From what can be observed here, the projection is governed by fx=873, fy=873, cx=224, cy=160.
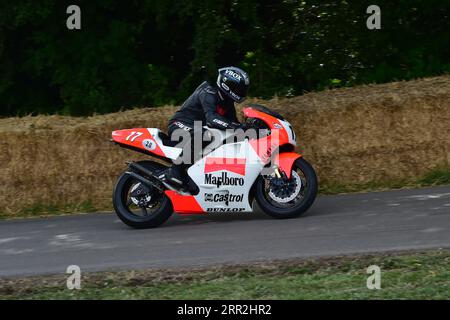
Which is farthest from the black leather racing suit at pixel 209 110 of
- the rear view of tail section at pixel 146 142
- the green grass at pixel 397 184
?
the green grass at pixel 397 184

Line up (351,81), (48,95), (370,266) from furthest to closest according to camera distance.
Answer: (48,95) → (351,81) → (370,266)

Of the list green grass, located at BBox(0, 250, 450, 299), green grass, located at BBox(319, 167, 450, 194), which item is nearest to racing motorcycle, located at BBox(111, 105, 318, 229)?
green grass, located at BBox(319, 167, 450, 194)

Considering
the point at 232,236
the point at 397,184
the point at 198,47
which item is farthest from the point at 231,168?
the point at 198,47

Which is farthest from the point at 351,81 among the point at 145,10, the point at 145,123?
the point at 145,123

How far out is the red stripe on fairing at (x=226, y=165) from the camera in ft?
34.5

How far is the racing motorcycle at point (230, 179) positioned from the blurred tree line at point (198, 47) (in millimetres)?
5641

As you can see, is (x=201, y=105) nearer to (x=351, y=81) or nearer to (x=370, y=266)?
(x=370, y=266)

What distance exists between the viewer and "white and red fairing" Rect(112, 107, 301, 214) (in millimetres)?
10445

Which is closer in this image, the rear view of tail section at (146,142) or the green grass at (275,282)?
the green grass at (275,282)

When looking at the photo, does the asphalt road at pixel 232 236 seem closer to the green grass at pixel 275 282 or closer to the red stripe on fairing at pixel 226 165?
the green grass at pixel 275 282

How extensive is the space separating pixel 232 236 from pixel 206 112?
1609 millimetres

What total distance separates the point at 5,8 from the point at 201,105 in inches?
303

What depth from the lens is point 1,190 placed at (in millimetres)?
12484

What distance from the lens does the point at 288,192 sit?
10445 millimetres
